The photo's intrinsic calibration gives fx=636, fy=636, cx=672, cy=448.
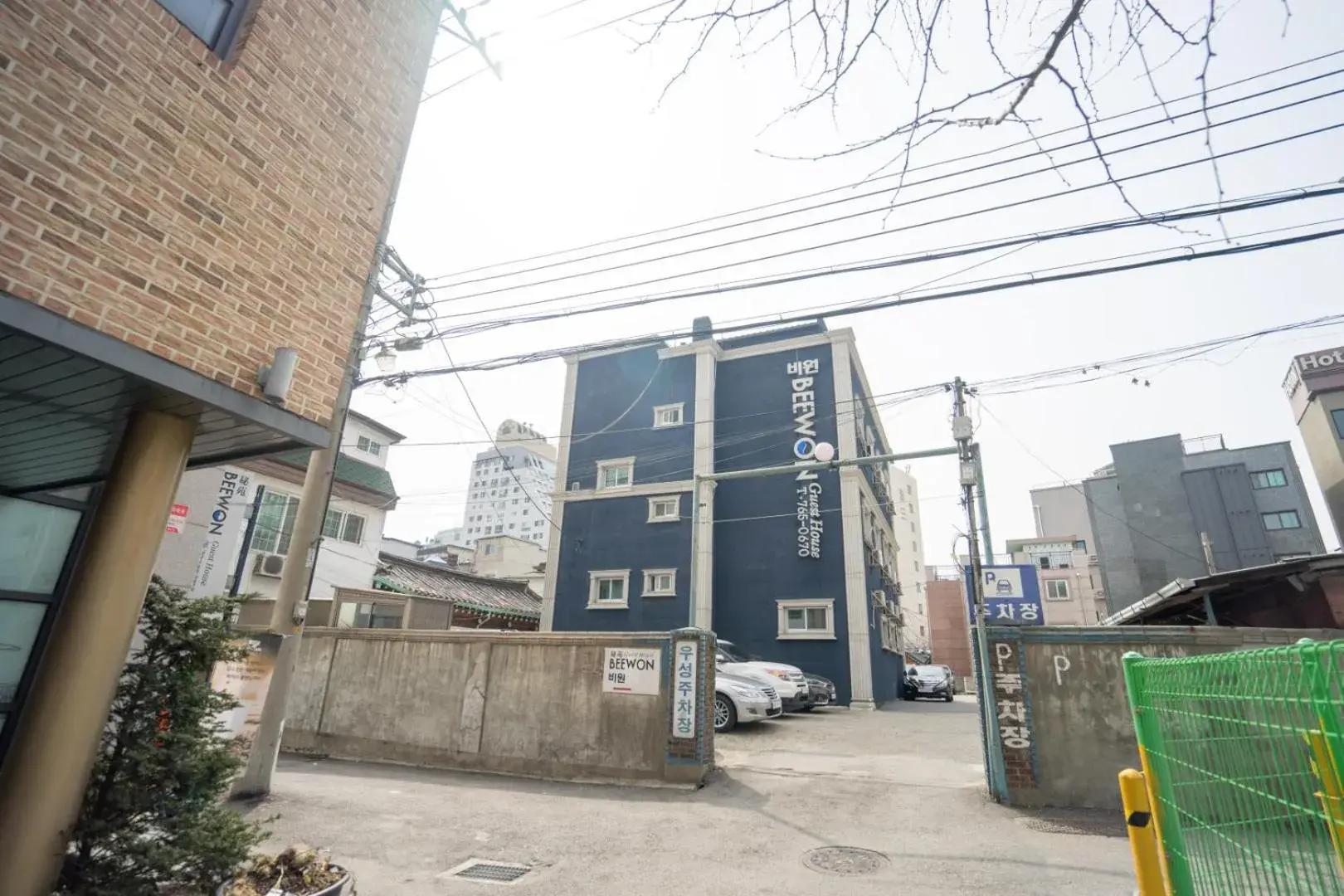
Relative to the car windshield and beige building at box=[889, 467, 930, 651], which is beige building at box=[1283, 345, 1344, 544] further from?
beige building at box=[889, 467, 930, 651]

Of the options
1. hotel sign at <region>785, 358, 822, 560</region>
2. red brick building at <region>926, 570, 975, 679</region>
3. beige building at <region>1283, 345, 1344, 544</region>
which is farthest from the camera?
red brick building at <region>926, 570, 975, 679</region>

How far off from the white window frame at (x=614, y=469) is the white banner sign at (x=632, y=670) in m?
16.8

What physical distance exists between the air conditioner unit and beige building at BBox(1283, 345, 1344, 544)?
137 feet

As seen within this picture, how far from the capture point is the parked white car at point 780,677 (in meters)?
14.6

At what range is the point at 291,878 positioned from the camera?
→ 4457mm

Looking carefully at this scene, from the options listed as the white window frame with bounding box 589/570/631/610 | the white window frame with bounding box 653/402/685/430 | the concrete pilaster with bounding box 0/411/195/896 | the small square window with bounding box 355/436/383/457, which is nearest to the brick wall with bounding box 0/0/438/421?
the concrete pilaster with bounding box 0/411/195/896

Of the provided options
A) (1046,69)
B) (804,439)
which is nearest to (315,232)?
(1046,69)

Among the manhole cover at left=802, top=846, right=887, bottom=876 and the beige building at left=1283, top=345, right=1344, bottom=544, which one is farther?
the beige building at left=1283, top=345, right=1344, bottom=544

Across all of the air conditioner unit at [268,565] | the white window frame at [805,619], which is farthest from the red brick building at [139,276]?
the white window frame at [805,619]

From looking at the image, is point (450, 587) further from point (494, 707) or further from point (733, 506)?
point (494, 707)

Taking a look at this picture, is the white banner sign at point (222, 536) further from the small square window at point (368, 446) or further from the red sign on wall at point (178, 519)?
the small square window at point (368, 446)

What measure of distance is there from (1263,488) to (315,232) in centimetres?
4798

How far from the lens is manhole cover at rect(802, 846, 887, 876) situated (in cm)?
555

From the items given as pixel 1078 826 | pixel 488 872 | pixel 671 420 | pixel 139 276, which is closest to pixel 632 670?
pixel 488 872
